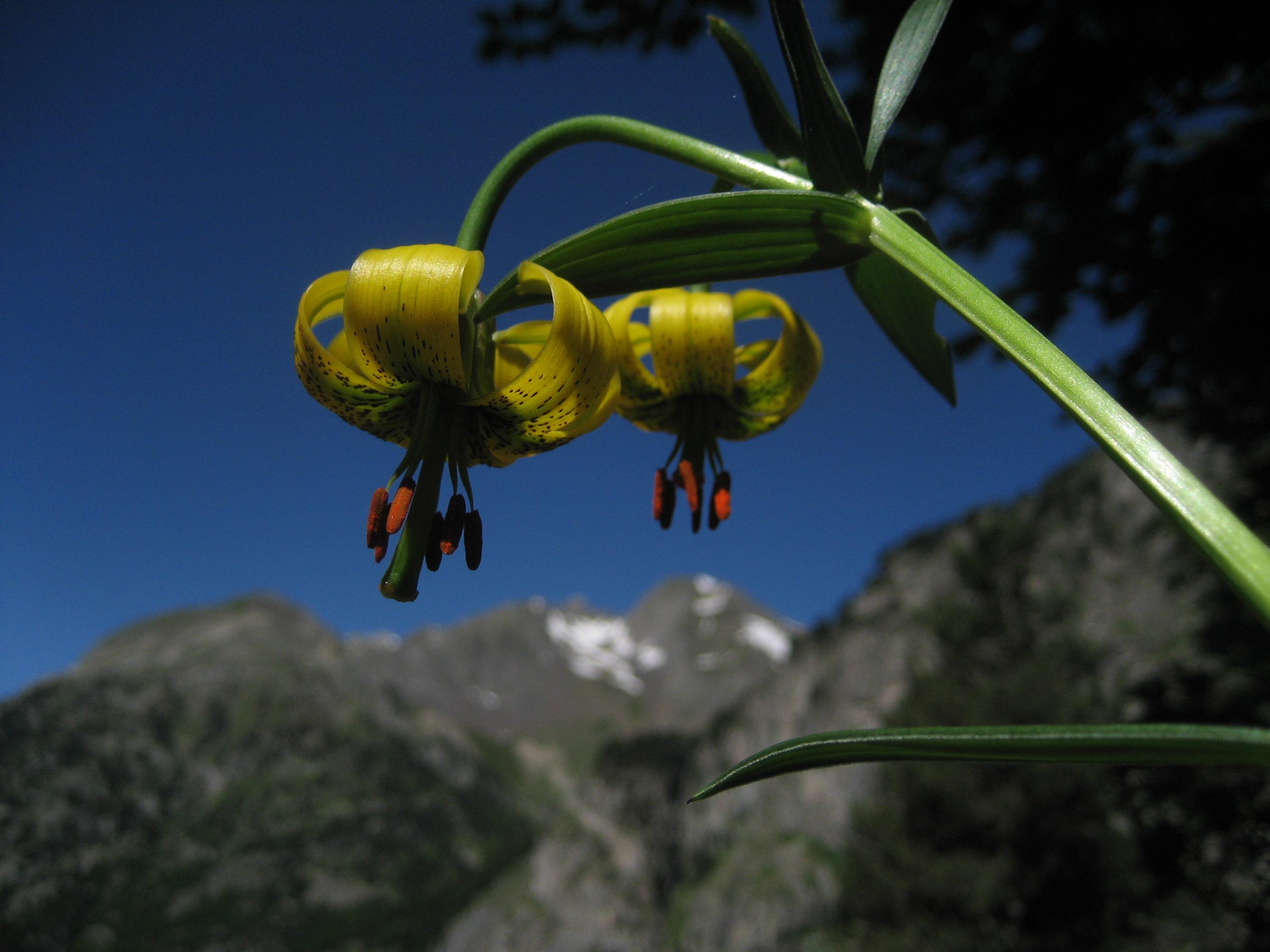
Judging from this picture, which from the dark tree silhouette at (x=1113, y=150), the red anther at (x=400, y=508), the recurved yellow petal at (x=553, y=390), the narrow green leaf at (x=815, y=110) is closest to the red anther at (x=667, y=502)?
the recurved yellow petal at (x=553, y=390)

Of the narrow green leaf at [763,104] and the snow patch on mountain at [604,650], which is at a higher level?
the snow patch on mountain at [604,650]

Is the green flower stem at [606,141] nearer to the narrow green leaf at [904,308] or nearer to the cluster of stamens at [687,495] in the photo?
the narrow green leaf at [904,308]

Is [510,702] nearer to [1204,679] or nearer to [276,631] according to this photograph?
[276,631]

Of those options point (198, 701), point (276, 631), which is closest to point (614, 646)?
point (276, 631)

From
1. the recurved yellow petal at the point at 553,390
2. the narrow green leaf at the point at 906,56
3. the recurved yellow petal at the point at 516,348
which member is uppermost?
the narrow green leaf at the point at 906,56

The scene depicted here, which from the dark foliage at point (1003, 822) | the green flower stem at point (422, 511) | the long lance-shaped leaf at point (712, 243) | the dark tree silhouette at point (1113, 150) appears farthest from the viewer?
the dark foliage at point (1003, 822)

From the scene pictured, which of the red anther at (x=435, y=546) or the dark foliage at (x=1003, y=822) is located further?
the dark foliage at (x=1003, y=822)

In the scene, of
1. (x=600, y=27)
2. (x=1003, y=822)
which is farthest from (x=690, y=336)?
(x=1003, y=822)
